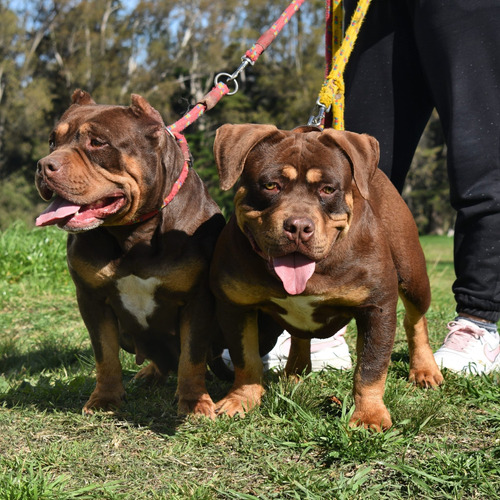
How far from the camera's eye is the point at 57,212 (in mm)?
3211

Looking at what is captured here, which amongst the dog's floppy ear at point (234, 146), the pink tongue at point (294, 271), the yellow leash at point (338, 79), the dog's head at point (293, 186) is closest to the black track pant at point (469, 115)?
the yellow leash at point (338, 79)

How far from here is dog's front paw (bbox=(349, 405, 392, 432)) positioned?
3.10 m

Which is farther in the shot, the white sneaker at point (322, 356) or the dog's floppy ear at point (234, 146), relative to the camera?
the white sneaker at point (322, 356)

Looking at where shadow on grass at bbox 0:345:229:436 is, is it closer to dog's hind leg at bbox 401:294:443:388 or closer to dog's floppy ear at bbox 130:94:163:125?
dog's hind leg at bbox 401:294:443:388

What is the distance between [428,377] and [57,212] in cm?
219

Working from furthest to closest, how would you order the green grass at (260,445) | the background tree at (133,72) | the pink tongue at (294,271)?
the background tree at (133,72)
the pink tongue at (294,271)
the green grass at (260,445)

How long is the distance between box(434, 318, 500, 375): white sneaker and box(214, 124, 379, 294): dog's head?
1.36 m

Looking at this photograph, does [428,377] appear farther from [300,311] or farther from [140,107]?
[140,107]

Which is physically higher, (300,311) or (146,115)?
(146,115)

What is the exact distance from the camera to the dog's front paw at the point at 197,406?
3.49 metres

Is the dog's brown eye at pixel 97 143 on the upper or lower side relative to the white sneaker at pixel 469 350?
upper

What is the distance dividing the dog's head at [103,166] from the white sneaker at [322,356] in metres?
1.50

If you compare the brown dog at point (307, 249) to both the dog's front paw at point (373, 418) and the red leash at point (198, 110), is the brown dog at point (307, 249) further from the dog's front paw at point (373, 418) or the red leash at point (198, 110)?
the red leash at point (198, 110)

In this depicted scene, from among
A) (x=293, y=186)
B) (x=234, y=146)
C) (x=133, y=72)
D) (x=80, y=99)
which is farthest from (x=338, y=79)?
(x=133, y=72)
